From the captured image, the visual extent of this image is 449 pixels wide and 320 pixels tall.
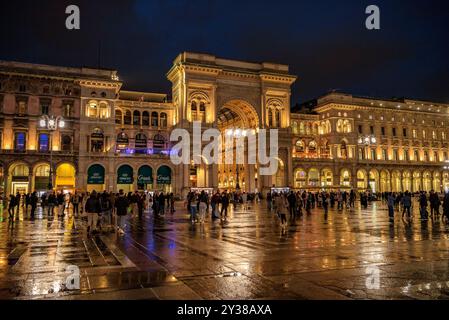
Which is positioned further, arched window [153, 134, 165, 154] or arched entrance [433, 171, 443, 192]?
arched entrance [433, 171, 443, 192]

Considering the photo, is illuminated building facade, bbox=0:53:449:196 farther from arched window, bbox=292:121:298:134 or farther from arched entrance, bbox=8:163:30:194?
arched window, bbox=292:121:298:134

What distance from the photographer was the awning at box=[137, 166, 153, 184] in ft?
178

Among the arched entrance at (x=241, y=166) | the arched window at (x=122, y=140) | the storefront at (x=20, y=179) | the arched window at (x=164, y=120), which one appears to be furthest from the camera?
the arched window at (x=164, y=120)

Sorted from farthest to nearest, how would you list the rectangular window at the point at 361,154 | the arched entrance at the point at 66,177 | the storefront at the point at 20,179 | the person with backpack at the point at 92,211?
the rectangular window at the point at 361,154
the arched entrance at the point at 66,177
the storefront at the point at 20,179
the person with backpack at the point at 92,211

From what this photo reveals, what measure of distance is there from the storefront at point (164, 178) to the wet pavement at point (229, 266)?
1620 inches

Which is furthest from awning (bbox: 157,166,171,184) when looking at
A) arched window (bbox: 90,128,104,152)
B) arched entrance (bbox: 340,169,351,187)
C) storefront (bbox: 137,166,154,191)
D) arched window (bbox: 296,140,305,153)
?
arched entrance (bbox: 340,169,351,187)

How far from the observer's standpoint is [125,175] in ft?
175

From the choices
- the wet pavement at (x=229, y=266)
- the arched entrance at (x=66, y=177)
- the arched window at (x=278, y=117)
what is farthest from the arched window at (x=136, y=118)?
the wet pavement at (x=229, y=266)

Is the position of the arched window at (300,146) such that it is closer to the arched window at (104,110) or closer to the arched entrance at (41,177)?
the arched window at (104,110)

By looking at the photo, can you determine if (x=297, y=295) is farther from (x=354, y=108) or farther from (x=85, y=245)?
(x=354, y=108)

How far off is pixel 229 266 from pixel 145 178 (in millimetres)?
47590

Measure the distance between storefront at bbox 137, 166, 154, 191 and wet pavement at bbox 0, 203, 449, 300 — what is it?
40324 mm

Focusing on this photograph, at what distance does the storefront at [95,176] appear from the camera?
50.7 m
